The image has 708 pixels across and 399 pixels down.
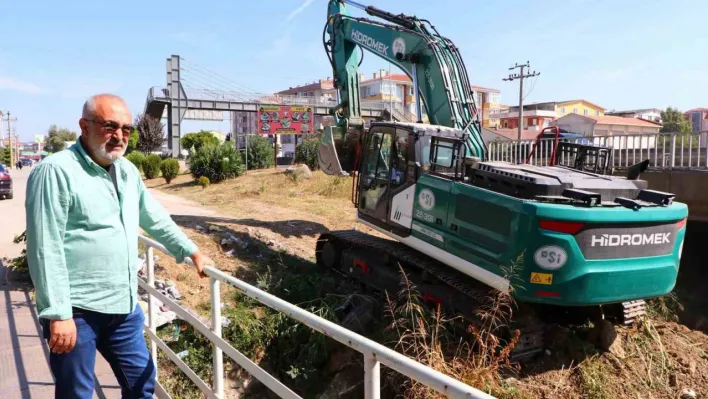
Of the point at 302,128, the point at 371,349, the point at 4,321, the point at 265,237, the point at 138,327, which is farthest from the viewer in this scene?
the point at 302,128

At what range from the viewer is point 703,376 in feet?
18.7

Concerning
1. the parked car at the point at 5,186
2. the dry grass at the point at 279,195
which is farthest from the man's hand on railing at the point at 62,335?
the parked car at the point at 5,186

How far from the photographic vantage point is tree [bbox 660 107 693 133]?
265ft

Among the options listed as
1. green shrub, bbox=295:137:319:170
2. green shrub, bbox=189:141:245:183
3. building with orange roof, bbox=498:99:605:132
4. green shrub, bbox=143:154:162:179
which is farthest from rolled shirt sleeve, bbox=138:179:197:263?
building with orange roof, bbox=498:99:605:132

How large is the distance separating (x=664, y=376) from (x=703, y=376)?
1.52 feet

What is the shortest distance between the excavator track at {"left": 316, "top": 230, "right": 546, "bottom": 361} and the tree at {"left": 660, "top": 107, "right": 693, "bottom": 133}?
284ft

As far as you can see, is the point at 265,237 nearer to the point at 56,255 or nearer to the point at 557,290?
the point at 557,290

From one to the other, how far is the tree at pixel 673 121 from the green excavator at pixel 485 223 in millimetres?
86532

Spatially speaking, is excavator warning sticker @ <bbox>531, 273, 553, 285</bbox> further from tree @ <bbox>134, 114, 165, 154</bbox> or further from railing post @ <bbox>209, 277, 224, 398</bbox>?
tree @ <bbox>134, 114, 165, 154</bbox>

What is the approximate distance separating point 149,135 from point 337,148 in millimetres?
34985

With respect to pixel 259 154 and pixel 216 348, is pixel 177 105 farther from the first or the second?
pixel 216 348

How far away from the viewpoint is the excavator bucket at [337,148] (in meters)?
9.23

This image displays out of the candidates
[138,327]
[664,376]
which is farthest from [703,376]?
[138,327]

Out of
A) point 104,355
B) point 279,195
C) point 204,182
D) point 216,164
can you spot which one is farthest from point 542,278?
point 216,164
